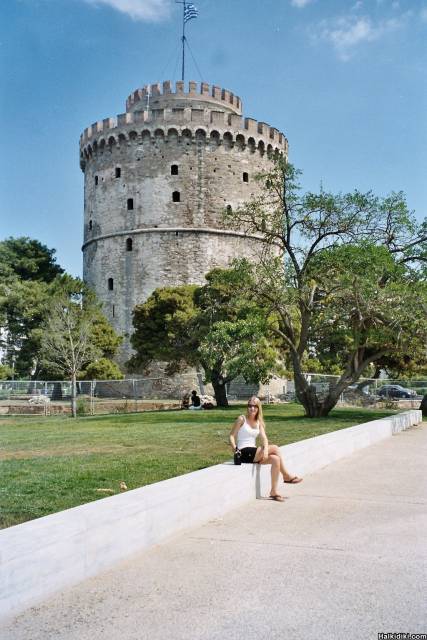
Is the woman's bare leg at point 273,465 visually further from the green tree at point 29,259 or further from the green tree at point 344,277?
the green tree at point 29,259

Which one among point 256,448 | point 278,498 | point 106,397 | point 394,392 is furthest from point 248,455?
point 106,397

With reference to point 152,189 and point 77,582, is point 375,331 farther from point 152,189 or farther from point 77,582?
point 152,189

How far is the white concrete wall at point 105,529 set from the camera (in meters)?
3.56

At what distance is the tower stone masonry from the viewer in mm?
40969

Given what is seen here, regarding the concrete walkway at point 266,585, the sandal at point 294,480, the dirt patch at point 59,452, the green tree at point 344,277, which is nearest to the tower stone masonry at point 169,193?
the green tree at point 344,277

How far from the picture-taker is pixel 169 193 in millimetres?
41000

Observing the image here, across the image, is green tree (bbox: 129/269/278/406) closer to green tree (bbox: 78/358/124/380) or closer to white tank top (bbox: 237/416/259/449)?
green tree (bbox: 78/358/124/380)

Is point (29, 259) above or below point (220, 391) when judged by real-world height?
above

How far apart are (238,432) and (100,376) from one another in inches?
1025

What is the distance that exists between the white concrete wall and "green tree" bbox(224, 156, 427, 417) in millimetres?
9957

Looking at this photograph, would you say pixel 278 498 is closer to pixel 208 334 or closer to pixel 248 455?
pixel 248 455

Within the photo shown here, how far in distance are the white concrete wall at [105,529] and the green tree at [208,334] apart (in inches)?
442

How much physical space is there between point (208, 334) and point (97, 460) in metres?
11.0

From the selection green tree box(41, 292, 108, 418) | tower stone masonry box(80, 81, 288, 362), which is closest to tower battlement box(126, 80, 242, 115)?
tower stone masonry box(80, 81, 288, 362)
